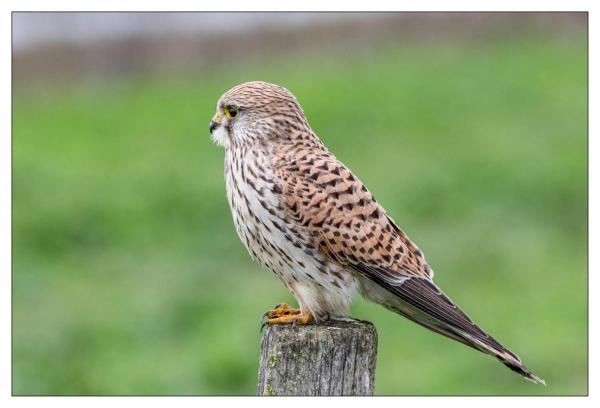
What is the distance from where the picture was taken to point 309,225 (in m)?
5.07

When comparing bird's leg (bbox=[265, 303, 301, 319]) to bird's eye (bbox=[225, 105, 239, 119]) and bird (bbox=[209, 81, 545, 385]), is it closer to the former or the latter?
bird (bbox=[209, 81, 545, 385])

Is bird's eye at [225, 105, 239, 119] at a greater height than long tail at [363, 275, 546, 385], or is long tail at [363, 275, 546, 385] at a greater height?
bird's eye at [225, 105, 239, 119]

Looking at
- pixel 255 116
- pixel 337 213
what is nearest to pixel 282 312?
pixel 337 213

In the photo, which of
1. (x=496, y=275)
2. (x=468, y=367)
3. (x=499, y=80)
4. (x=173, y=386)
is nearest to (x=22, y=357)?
(x=173, y=386)

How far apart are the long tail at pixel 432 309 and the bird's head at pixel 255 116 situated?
876 millimetres

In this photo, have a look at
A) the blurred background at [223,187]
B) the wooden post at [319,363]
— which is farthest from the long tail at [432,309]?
the blurred background at [223,187]

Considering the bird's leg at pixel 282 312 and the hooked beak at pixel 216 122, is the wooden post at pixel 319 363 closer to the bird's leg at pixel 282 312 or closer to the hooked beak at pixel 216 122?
the bird's leg at pixel 282 312

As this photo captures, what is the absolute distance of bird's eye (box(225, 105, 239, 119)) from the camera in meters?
5.23

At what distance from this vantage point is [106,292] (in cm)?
1226

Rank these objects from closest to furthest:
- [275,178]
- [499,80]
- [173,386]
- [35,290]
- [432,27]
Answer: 1. [275,178]
2. [173,386]
3. [35,290]
4. [499,80]
5. [432,27]

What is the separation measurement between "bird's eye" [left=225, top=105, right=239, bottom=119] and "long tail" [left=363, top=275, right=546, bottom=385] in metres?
1.06

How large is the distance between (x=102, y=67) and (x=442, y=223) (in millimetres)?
9538

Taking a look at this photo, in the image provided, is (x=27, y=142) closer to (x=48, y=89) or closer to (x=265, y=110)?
(x=48, y=89)

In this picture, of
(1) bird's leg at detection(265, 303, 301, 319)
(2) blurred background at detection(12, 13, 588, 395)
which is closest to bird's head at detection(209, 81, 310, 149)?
(1) bird's leg at detection(265, 303, 301, 319)
